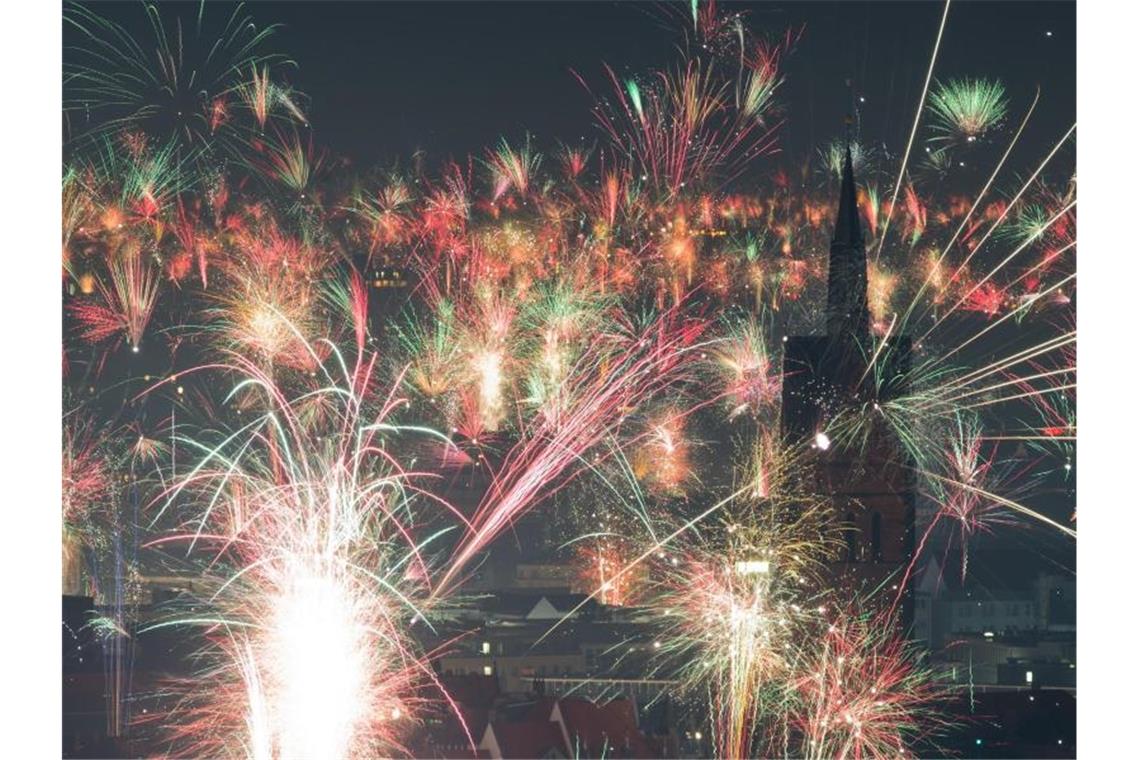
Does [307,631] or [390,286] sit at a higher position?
[390,286]

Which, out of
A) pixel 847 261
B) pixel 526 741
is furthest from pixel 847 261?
pixel 526 741

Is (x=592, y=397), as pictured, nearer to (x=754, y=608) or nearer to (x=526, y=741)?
(x=754, y=608)

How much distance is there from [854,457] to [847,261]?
6.09 metres

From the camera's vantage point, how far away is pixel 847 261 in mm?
36406

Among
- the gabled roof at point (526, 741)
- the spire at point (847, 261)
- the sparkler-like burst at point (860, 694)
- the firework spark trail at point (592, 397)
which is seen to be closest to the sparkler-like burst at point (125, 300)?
the firework spark trail at point (592, 397)

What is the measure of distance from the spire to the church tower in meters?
0.12

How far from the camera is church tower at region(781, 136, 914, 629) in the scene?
3862 centimetres

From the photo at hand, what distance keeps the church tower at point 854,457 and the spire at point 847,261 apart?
0.40 ft

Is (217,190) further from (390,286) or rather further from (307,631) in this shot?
(390,286)

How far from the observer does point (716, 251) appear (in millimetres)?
27656

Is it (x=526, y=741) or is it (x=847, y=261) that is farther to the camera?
(x=526, y=741)
